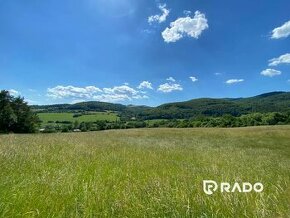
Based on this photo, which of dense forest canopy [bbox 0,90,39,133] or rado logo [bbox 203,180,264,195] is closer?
rado logo [bbox 203,180,264,195]

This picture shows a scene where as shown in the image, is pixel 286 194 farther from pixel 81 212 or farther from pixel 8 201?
pixel 8 201

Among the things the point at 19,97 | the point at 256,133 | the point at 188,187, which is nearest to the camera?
the point at 188,187

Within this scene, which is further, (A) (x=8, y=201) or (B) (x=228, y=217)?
(A) (x=8, y=201)

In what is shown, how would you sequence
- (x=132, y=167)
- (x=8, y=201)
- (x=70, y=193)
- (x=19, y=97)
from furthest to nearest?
1. (x=19, y=97)
2. (x=132, y=167)
3. (x=70, y=193)
4. (x=8, y=201)

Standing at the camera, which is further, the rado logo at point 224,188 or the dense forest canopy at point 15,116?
the dense forest canopy at point 15,116

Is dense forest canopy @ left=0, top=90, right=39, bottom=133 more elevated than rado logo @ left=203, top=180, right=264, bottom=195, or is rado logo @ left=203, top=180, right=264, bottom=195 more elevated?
dense forest canopy @ left=0, top=90, right=39, bottom=133

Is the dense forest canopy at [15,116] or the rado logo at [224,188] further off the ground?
the dense forest canopy at [15,116]

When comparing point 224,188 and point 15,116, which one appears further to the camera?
point 15,116

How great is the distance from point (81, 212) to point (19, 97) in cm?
7425

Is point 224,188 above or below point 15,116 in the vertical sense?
below

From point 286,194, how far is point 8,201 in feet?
11.7

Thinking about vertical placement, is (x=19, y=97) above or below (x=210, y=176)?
above

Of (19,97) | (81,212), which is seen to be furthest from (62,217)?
(19,97)

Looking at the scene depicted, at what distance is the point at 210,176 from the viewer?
6078 mm
